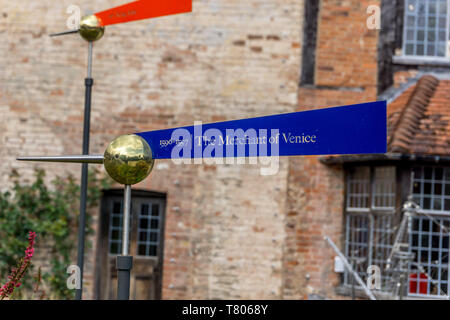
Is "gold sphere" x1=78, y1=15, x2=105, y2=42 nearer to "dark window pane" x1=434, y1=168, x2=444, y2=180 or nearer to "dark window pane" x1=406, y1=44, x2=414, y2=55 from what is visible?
"dark window pane" x1=434, y1=168, x2=444, y2=180

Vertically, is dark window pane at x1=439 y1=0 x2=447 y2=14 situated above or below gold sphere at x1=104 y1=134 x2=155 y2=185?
above

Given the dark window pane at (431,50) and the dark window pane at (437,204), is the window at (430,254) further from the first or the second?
the dark window pane at (431,50)

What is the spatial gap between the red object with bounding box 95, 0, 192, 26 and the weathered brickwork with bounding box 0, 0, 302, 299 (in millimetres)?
4661

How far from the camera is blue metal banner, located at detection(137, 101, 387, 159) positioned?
1.84 meters

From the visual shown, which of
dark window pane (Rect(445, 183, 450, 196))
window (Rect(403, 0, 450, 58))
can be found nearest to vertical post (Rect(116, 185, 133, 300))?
dark window pane (Rect(445, 183, 450, 196))

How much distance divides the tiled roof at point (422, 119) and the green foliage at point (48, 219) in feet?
12.5

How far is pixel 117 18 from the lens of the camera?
11.1 feet

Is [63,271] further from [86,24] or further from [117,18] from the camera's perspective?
[117,18]

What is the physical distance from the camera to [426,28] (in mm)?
8305

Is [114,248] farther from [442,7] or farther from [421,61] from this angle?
[442,7]

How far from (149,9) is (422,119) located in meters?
5.36

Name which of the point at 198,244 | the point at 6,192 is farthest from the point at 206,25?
the point at 6,192
